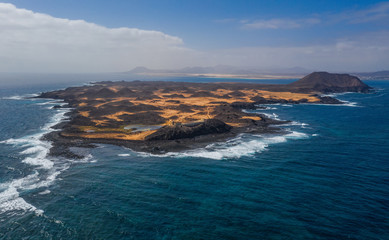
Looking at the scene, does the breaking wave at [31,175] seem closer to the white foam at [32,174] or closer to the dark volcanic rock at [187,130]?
the white foam at [32,174]

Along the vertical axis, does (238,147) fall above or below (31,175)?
above

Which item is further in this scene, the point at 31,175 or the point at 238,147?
the point at 238,147

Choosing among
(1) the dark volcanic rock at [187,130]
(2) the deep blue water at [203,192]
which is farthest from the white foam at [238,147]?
(1) the dark volcanic rock at [187,130]

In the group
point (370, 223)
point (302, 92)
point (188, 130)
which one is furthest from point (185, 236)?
point (302, 92)

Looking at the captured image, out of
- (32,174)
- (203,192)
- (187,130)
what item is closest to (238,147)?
(187,130)

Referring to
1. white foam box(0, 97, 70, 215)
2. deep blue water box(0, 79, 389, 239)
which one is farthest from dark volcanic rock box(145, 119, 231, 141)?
white foam box(0, 97, 70, 215)

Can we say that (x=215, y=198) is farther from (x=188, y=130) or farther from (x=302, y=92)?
(x=302, y=92)

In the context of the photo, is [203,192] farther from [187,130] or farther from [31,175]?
[187,130]
